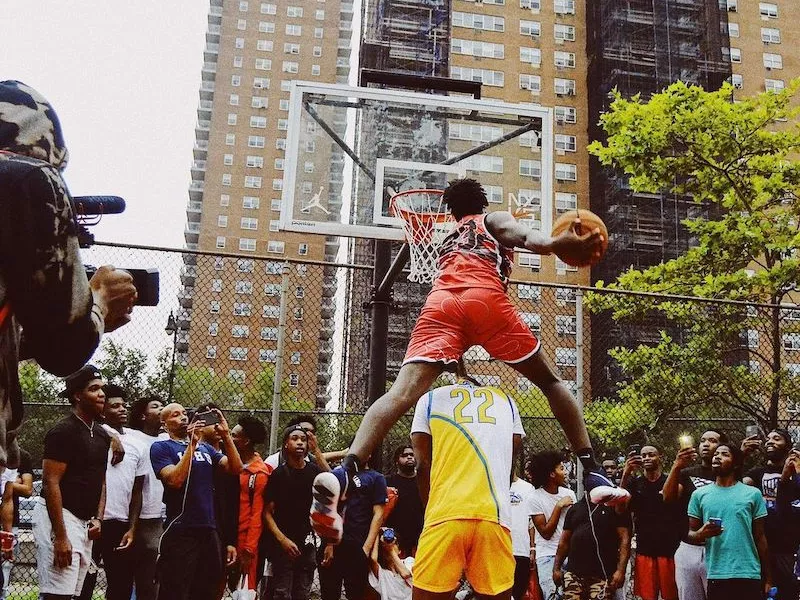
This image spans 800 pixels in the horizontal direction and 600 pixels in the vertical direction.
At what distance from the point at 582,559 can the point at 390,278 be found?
3351 millimetres

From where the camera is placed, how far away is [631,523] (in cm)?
822

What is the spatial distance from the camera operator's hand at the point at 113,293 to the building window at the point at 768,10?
6748 centimetres

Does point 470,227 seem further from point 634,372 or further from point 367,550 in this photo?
point 634,372

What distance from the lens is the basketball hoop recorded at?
7059 mm

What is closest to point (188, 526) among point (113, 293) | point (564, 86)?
point (113, 293)

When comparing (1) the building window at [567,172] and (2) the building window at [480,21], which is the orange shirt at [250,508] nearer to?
(2) the building window at [480,21]

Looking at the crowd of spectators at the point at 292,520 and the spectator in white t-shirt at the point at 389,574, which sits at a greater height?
the crowd of spectators at the point at 292,520

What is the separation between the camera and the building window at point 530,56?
55312mm

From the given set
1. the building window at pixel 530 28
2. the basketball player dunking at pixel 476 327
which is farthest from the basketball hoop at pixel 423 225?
the building window at pixel 530 28

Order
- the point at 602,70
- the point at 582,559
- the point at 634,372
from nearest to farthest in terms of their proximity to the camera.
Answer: the point at 582,559 → the point at 634,372 → the point at 602,70

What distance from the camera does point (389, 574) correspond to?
7.72 metres

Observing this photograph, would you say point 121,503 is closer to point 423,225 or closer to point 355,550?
point 355,550

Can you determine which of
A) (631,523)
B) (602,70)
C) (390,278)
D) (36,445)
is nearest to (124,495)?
(390,278)

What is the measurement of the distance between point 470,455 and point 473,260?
1225mm
